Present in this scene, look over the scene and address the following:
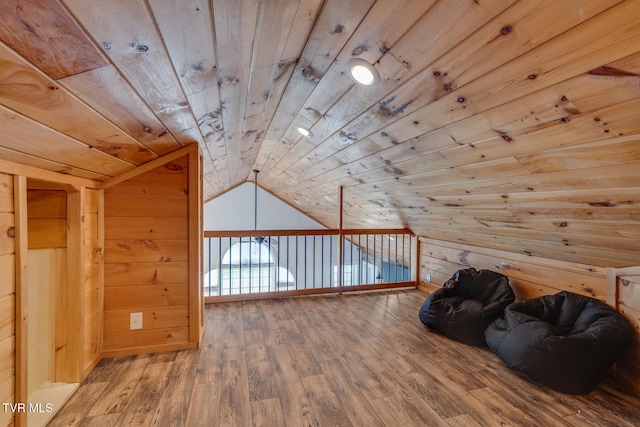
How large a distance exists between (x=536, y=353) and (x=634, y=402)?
598 mm

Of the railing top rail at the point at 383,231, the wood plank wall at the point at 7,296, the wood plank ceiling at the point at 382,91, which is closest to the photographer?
the wood plank ceiling at the point at 382,91

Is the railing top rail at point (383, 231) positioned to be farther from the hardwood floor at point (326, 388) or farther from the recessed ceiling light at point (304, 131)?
the recessed ceiling light at point (304, 131)

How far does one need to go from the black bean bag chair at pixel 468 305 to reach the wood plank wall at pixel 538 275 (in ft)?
0.69

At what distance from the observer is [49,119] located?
100 cm

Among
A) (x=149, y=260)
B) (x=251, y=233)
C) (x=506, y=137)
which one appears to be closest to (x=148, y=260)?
(x=149, y=260)

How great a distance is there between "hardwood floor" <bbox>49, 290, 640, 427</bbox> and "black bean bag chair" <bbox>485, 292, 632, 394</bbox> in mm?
107

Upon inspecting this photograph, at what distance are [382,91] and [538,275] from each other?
2.42 metres

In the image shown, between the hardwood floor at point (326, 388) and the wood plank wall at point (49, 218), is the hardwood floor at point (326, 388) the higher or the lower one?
the lower one

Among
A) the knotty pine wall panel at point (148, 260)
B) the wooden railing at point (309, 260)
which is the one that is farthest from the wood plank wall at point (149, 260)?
the wooden railing at point (309, 260)

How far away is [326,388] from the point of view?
1.95m

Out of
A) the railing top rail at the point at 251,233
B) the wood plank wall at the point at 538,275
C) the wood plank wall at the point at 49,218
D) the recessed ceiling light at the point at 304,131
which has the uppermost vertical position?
the recessed ceiling light at the point at 304,131

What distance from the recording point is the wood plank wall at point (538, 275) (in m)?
1.94

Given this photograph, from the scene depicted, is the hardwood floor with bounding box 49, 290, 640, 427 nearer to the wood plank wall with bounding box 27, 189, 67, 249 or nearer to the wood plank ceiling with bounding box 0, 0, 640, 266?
the wood plank wall with bounding box 27, 189, 67, 249

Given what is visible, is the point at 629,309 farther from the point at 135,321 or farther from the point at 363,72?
the point at 135,321
